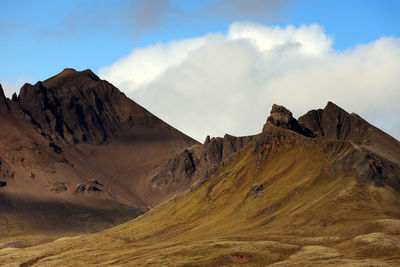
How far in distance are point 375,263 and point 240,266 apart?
37750 mm

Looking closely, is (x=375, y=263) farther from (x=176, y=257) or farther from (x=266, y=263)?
(x=176, y=257)

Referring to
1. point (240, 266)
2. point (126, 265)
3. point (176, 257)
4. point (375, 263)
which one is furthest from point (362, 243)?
point (126, 265)

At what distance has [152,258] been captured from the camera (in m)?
196

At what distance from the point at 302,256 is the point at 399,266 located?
31.9m

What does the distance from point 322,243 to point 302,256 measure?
22.8 m

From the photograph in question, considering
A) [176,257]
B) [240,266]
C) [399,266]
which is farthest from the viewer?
[176,257]

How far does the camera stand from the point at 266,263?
176875mm

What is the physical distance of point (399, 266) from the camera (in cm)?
15250

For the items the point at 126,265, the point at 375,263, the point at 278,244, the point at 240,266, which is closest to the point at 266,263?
the point at 240,266

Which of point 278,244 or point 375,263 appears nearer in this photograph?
point 375,263

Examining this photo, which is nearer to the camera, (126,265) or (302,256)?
(302,256)

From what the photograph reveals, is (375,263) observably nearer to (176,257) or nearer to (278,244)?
(278,244)

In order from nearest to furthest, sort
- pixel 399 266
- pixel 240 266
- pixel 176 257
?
pixel 399 266 < pixel 240 266 < pixel 176 257

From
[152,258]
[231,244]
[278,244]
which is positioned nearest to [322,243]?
[278,244]
